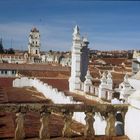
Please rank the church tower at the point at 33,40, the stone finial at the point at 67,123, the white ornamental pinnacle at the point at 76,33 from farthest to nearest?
the church tower at the point at 33,40 → the white ornamental pinnacle at the point at 76,33 → the stone finial at the point at 67,123

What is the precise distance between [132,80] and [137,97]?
332 millimetres

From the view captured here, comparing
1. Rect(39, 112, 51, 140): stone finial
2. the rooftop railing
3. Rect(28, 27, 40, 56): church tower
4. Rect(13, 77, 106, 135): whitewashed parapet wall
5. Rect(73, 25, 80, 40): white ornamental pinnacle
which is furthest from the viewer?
Rect(28, 27, 40, 56): church tower

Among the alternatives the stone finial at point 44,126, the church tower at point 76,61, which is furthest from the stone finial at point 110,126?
the church tower at point 76,61

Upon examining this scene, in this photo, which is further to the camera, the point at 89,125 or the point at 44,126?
the point at 89,125

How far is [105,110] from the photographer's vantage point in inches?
288

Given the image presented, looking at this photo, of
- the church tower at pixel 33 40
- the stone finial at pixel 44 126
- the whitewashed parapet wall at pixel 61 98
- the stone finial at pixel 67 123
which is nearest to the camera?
the stone finial at pixel 44 126

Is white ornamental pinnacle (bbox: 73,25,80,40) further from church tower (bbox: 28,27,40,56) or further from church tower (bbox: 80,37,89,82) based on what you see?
church tower (bbox: 28,27,40,56)

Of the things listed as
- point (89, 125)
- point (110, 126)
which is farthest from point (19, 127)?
point (110, 126)

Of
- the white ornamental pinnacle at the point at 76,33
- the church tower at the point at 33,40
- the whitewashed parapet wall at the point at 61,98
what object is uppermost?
the church tower at the point at 33,40

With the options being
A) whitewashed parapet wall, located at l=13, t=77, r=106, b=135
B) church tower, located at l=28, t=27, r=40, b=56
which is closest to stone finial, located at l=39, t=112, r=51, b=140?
whitewashed parapet wall, located at l=13, t=77, r=106, b=135

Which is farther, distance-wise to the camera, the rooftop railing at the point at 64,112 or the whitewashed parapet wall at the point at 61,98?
the whitewashed parapet wall at the point at 61,98

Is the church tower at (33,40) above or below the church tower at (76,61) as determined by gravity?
above

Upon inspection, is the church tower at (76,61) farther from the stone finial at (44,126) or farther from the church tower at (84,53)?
the stone finial at (44,126)

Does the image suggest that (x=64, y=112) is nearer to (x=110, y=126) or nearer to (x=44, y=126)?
(x=44, y=126)
